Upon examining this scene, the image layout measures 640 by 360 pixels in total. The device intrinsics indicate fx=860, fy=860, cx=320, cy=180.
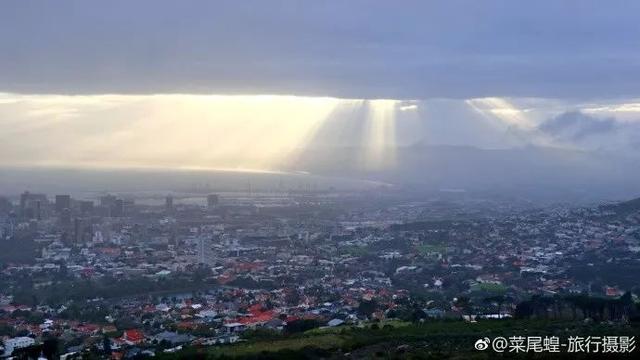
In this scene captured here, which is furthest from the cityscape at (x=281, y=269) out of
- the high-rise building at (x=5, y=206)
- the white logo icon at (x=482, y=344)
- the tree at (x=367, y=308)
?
the white logo icon at (x=482, y=344)

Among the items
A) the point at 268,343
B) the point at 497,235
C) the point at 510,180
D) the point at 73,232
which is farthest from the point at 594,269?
the point at 510,180

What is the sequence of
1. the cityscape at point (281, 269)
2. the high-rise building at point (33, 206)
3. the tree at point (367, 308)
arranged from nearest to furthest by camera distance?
1. the cityscape at point (281, 269)
2. the tree at point (367, 308)
3. the high-rise building at point (33, 206)

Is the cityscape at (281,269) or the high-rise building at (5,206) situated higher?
the high-rise building at (5,206)

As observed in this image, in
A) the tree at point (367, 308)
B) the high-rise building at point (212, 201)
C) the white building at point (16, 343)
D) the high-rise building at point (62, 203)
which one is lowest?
the white building at point (16, 343)

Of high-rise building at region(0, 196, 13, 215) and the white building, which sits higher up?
high-rise building at region(0, 196, 13, 215)

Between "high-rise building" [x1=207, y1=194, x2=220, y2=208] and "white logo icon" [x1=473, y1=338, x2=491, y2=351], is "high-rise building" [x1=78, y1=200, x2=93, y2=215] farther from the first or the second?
"white logo icon" [x1=473, y1=338, x2=491, y2=351]

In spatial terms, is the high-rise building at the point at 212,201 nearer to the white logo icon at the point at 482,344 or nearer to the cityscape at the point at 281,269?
the cityscape at the point at 281,269

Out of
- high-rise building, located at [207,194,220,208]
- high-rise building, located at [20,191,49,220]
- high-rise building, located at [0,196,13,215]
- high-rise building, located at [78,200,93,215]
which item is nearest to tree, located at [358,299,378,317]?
high-rise building, located at [20,191,49,220]

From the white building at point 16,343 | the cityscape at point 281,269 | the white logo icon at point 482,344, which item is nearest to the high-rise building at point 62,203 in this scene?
the cityscape at point 281,269

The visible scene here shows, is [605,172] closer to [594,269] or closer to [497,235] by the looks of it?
[497,235]

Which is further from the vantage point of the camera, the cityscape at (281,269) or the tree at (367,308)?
the tree at (367,308)

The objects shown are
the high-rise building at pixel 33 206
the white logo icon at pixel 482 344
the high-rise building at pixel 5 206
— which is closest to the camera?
the white logo icon at pixel 482 344
